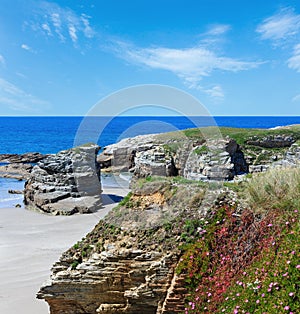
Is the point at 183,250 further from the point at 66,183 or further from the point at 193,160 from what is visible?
the point at 193,160

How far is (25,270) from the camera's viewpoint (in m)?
12.9

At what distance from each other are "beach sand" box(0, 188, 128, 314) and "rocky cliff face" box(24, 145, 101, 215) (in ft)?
2.93

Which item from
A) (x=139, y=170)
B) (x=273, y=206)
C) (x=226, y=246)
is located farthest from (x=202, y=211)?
(x=139, y=170)

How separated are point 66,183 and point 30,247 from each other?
32.7 feet

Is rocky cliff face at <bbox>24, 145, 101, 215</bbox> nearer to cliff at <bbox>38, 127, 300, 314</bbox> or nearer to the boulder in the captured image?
the boulder

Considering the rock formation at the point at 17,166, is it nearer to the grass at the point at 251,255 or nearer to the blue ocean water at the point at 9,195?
the blue ocean water at the point at 9,195

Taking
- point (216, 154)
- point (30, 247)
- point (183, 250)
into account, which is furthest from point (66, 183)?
point (183, 250)

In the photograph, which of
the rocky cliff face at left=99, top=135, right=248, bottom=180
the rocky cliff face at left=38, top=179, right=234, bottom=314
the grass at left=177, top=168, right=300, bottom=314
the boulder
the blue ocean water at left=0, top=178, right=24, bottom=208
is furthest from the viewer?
the blue ocean water at left=0, top=178, right=24, bottom=208

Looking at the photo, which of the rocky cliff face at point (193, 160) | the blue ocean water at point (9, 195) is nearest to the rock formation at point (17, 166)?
the blue ocean water at point (9, 195)

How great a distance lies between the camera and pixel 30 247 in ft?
51.3

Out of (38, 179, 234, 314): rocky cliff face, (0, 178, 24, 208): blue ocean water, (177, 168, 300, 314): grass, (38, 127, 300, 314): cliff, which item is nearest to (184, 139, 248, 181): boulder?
(38, 127, 300, 314): cliff

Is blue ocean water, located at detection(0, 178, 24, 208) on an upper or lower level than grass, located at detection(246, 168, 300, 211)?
lower

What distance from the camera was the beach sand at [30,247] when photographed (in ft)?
34.5

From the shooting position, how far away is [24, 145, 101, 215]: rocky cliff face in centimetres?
2323
